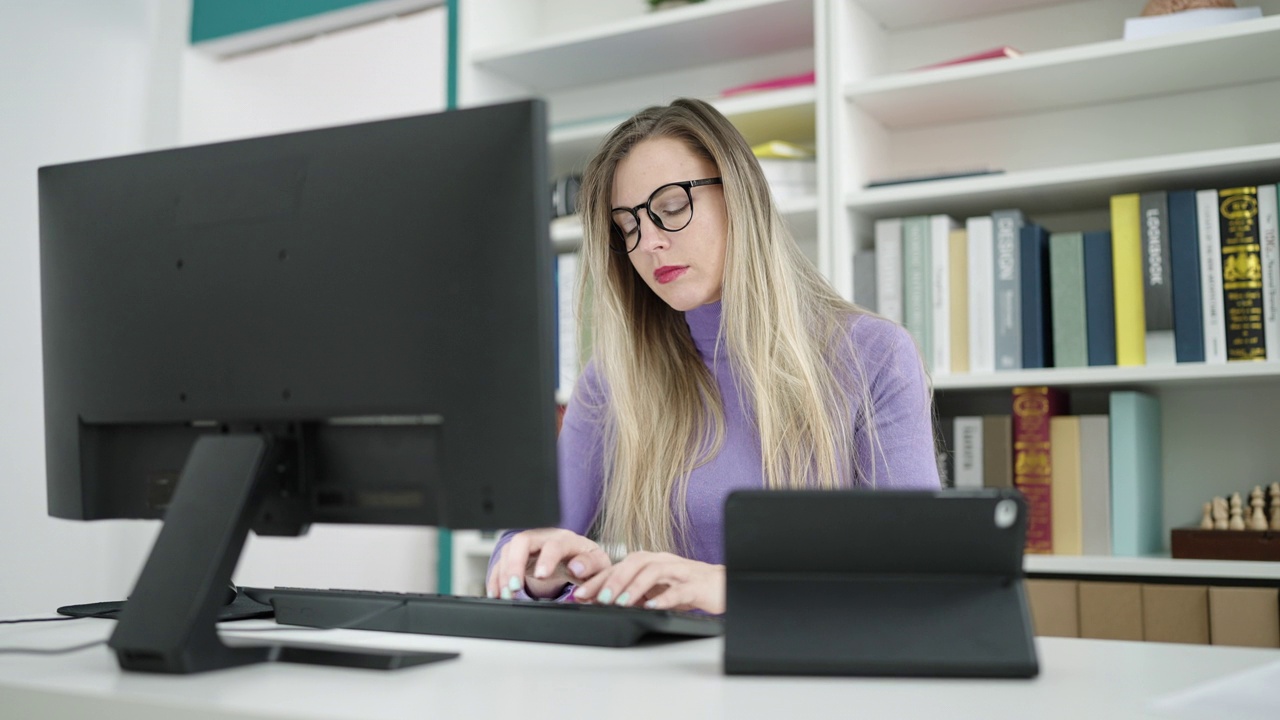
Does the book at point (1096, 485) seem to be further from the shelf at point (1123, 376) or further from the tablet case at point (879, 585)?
the tablet case at point (879, 585)

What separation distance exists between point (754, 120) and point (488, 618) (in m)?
1.59

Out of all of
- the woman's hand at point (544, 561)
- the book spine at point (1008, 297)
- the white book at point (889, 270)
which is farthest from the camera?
the white book at point (889, 270)

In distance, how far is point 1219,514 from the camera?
1905mm

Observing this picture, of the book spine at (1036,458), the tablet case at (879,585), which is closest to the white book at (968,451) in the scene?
the book spine at (1036,458)

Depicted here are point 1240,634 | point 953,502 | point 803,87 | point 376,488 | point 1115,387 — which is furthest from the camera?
point 803,87

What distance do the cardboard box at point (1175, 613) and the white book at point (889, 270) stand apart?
66 cm

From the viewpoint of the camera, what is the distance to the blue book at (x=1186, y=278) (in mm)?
1868

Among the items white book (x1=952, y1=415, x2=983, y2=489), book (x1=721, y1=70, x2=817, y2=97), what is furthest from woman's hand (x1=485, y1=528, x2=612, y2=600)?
book (x1=721, y1=70, x2=817, y2=97)

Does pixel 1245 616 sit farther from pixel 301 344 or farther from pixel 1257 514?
pixel 301 344

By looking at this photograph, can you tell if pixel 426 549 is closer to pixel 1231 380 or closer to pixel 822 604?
pixel 1231 380

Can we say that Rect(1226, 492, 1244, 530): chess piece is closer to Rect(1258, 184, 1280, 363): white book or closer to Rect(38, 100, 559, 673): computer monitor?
Rect(1258, 184, 1280, 363): white book

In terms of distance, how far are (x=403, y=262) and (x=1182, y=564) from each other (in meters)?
1.53

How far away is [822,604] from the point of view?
856mm

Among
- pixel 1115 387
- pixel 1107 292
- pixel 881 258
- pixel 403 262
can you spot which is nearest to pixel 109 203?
pixel 403 262
